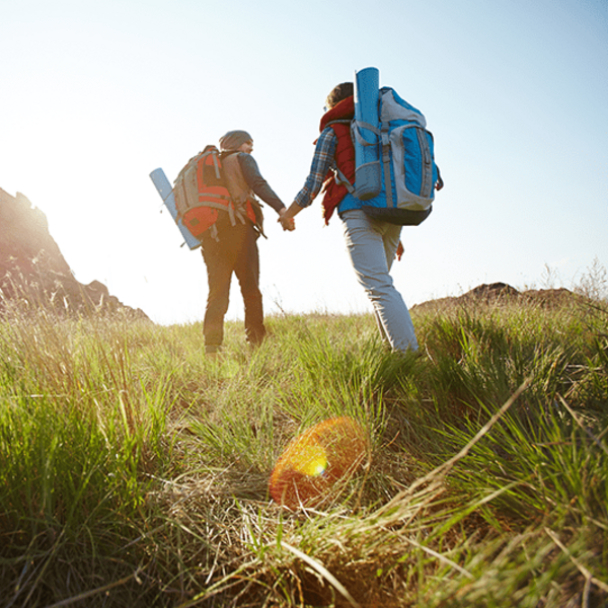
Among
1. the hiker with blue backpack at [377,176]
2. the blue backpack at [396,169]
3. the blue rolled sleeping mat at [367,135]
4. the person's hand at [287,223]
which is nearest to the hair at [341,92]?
the hiker with blue backpack at [377,176]

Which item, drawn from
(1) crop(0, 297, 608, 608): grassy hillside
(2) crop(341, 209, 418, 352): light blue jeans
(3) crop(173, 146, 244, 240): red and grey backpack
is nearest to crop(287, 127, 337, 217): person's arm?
(2) crop(341, 209, 418, 352): light blue jeans

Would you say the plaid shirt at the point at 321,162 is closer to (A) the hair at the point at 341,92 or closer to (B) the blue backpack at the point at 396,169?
(B) the blue backpack at the point at 396,169

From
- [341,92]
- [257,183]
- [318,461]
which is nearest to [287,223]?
[257,183]

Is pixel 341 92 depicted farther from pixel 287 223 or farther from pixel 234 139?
pixel 234 139

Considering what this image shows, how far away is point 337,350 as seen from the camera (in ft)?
7.09

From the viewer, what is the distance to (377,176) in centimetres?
234

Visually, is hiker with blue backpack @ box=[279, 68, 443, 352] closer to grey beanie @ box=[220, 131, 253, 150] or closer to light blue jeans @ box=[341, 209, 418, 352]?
light blue jeans @ box=[341, 209, 418, 352]

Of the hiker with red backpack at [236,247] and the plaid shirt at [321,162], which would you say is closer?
the plaid shirt at [321,162]

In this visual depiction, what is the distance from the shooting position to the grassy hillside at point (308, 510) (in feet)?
2.57

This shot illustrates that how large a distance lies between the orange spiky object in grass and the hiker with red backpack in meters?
2.21

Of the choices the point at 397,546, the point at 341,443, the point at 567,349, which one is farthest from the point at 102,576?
the point at 567,349

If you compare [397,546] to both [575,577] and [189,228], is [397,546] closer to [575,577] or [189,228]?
[575,577]

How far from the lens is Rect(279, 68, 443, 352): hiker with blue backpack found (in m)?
2.36

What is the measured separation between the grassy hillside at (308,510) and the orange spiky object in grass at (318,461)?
0.05m
